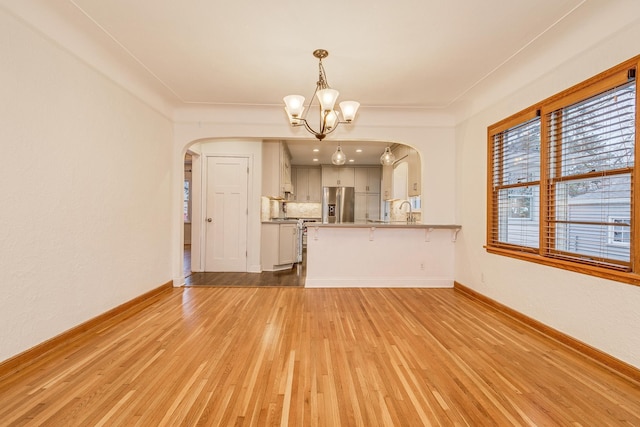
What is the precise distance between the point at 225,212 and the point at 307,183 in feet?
13.0

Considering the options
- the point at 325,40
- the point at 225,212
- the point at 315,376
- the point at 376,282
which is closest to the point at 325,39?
the point at 325,40

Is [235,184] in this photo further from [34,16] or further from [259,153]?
[34,16]

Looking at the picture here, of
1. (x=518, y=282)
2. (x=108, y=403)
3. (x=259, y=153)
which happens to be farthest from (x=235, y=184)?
(x=518, y=282)

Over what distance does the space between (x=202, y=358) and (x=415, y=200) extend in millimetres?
4984

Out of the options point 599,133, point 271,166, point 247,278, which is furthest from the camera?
point 271,166

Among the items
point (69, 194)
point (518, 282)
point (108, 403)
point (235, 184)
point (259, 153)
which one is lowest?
point (108, 403)

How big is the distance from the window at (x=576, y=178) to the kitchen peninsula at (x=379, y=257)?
112 cm

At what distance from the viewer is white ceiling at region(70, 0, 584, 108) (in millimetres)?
2137

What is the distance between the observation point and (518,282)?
3039 millimetres

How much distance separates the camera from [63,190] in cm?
238

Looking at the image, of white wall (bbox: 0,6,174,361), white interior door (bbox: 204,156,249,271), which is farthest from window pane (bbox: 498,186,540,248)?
white wall (bbox: 0,6,174,361)

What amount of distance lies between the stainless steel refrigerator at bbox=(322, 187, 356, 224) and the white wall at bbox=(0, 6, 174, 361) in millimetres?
5581

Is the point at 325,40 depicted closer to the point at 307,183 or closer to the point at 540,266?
the point at 540,266

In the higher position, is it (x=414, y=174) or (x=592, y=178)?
(x=414, y=174)
